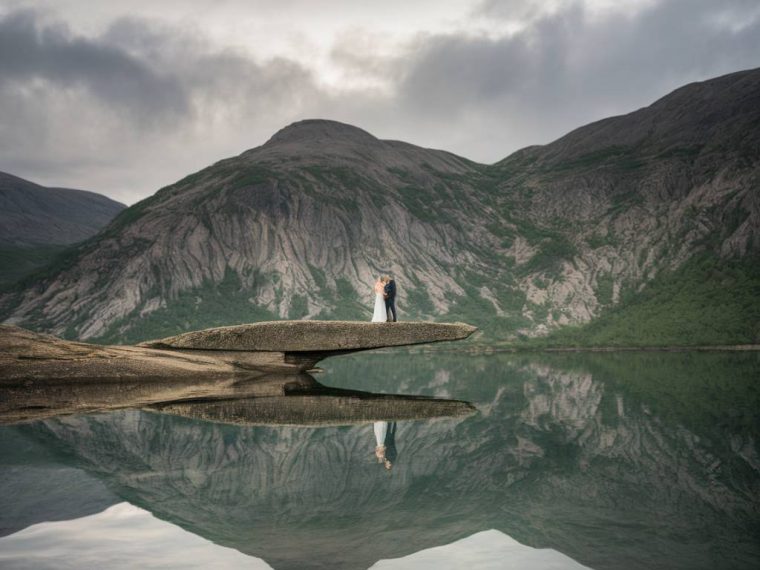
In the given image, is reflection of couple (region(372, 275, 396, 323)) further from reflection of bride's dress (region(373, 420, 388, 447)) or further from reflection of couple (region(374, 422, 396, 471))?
reflection of couple (region(374, 422, 396, 471))

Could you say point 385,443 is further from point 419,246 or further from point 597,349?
point 419,246

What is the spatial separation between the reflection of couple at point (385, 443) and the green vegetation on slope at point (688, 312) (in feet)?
385

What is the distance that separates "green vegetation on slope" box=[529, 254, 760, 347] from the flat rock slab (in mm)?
104260

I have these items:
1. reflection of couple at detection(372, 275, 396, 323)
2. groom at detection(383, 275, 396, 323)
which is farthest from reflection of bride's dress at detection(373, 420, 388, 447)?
groom at detection(383, 275, 396, 323)

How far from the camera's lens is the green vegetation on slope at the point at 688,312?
414ft

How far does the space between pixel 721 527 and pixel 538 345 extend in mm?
131019

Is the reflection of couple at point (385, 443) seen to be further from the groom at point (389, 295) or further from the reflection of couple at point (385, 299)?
the reflection of couple at point (385, 299)

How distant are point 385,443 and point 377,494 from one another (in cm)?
470

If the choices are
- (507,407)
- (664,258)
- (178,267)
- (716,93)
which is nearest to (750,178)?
(664,258)

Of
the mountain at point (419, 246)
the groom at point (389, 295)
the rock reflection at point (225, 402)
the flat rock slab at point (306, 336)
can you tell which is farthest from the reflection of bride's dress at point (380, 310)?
the mountain at point (419, 246)

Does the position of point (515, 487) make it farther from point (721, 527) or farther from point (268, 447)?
point (268, 447)

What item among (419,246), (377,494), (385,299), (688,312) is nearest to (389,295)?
(385,299)

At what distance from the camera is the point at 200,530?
10266mm

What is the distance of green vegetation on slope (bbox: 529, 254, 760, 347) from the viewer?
414 feet
